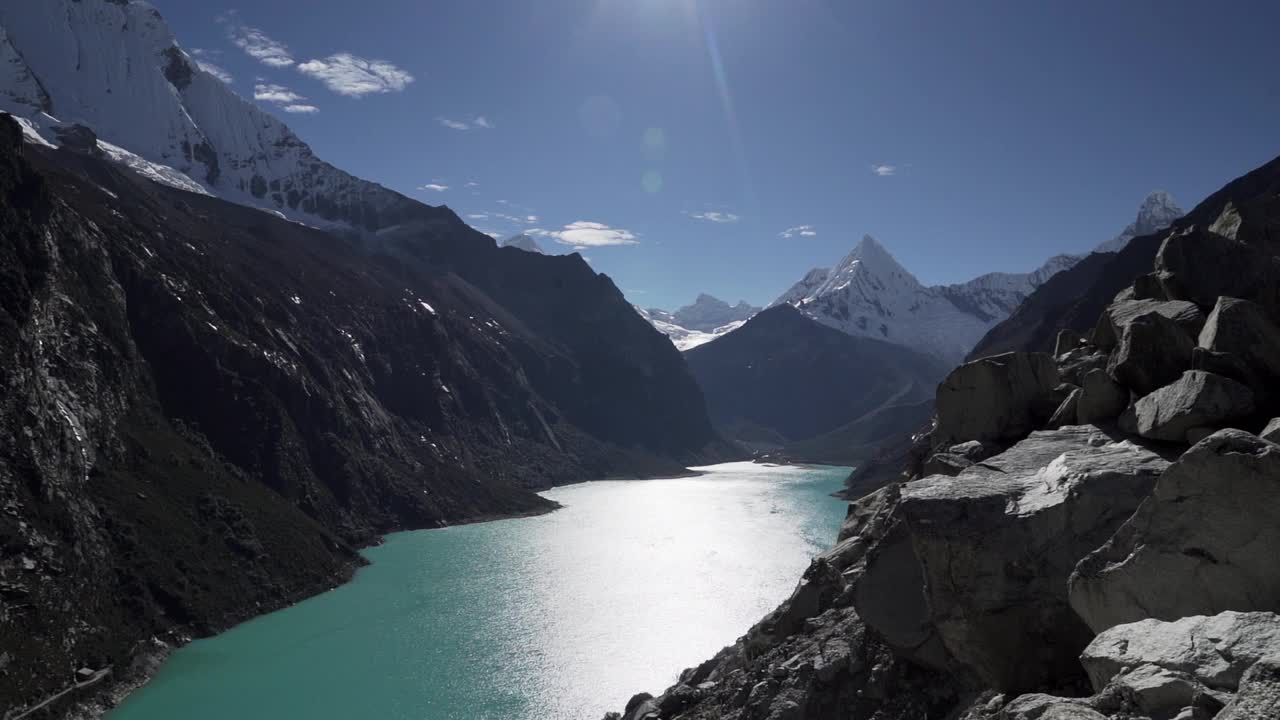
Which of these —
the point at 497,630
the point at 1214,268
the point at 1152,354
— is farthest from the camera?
the point at 497,630

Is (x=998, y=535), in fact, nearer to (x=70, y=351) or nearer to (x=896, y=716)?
(x=896, y=716)

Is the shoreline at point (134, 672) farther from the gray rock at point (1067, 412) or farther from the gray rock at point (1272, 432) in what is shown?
the gray rock at point (1272, 432)

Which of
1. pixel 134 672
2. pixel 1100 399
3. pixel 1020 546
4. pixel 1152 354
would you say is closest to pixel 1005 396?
pixel 1100 399

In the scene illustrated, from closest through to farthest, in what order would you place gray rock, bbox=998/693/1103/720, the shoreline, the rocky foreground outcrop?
gray rock, bbox=998/693/1103/720 → the rocky foreground outcrop → the shoreline

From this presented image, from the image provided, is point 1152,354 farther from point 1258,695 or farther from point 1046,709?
point 1258,695

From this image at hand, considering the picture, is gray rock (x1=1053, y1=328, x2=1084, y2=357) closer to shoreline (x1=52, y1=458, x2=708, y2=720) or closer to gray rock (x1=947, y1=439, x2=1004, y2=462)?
gray rock (x1=947, y1=439, x2=1004, y2=462)

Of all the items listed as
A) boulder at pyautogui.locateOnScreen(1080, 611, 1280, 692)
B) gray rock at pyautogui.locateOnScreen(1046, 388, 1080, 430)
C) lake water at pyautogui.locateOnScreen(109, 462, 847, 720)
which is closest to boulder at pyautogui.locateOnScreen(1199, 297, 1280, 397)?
gray rock at pyautogui.locateOnScreen(1046, 388, 1080, 430)

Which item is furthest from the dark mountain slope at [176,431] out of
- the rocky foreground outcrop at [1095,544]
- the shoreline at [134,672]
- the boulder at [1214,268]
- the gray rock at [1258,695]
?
the boulder at [1214,268]
